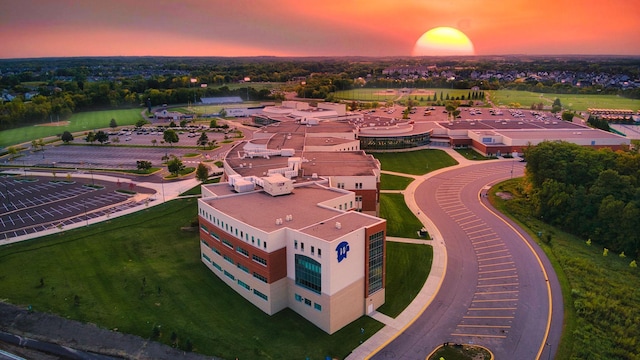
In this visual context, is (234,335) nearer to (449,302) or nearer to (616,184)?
(449,302)

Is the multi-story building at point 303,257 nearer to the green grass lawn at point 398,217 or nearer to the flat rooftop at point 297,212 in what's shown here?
the flat rooftop at point 297,212

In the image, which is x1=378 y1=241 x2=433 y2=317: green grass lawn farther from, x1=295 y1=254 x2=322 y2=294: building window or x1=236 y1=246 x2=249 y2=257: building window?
x1=236 y1=246 x2=249 y2=257: building window

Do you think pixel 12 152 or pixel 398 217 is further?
pixel 12 152

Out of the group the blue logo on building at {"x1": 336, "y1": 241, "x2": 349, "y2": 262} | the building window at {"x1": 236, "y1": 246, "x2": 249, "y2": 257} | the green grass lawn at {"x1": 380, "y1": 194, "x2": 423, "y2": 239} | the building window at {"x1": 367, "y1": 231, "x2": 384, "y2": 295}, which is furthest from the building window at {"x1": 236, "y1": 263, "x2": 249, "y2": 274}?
the green grass lawn at {"x1": 380, "y1": 194, "x2": 423, "y2": 239}

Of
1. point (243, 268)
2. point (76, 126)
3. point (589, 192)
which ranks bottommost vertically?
point (243, 268)

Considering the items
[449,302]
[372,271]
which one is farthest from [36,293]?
[449,302]

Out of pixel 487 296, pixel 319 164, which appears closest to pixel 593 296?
pixel 487 296

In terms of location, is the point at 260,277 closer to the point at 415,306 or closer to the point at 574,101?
the point at 415,306
